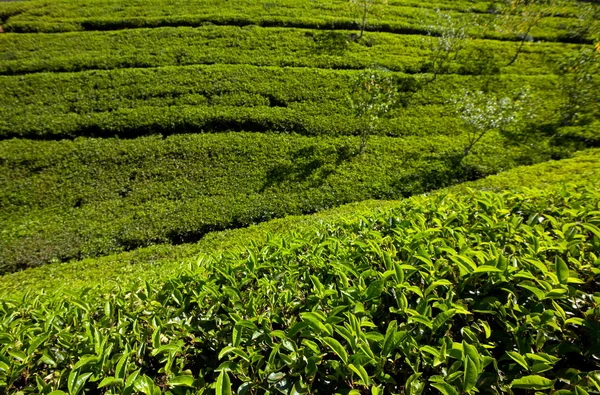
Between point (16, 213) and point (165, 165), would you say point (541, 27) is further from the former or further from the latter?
point (16, 213)

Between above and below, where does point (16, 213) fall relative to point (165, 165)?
below

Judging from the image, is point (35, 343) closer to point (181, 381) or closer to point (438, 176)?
point (181, 381)

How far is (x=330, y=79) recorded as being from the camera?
23.1 metres

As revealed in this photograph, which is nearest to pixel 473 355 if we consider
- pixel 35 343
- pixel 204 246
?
pixel 35 343

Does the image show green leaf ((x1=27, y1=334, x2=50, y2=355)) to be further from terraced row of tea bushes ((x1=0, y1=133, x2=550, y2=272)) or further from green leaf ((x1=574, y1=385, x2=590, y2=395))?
terraced row of tea bushes ((x1=0, y1=133, x2=550, y2=272))

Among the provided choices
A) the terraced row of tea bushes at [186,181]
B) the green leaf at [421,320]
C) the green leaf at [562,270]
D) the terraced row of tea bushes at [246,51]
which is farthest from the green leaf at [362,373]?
the terraced row of tea bushes at [246,51]

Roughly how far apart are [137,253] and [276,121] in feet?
36.4

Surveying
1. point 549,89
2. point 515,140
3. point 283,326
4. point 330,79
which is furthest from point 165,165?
point 549,89

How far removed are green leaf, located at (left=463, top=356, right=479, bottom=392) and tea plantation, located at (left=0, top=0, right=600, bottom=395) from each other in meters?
0.02

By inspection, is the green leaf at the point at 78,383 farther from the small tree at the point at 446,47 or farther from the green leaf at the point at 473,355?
the small tree at the point at 446,47

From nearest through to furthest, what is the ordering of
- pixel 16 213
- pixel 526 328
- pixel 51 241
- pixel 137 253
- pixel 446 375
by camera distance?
1. pixel 446 375
2. pixel 526 328
3. pixel 137 253
4. pixel 51 241
5. pixel 16 213

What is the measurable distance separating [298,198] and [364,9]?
21.9 meters

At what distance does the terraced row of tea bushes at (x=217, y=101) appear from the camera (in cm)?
1988

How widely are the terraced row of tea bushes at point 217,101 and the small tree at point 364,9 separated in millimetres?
8733
